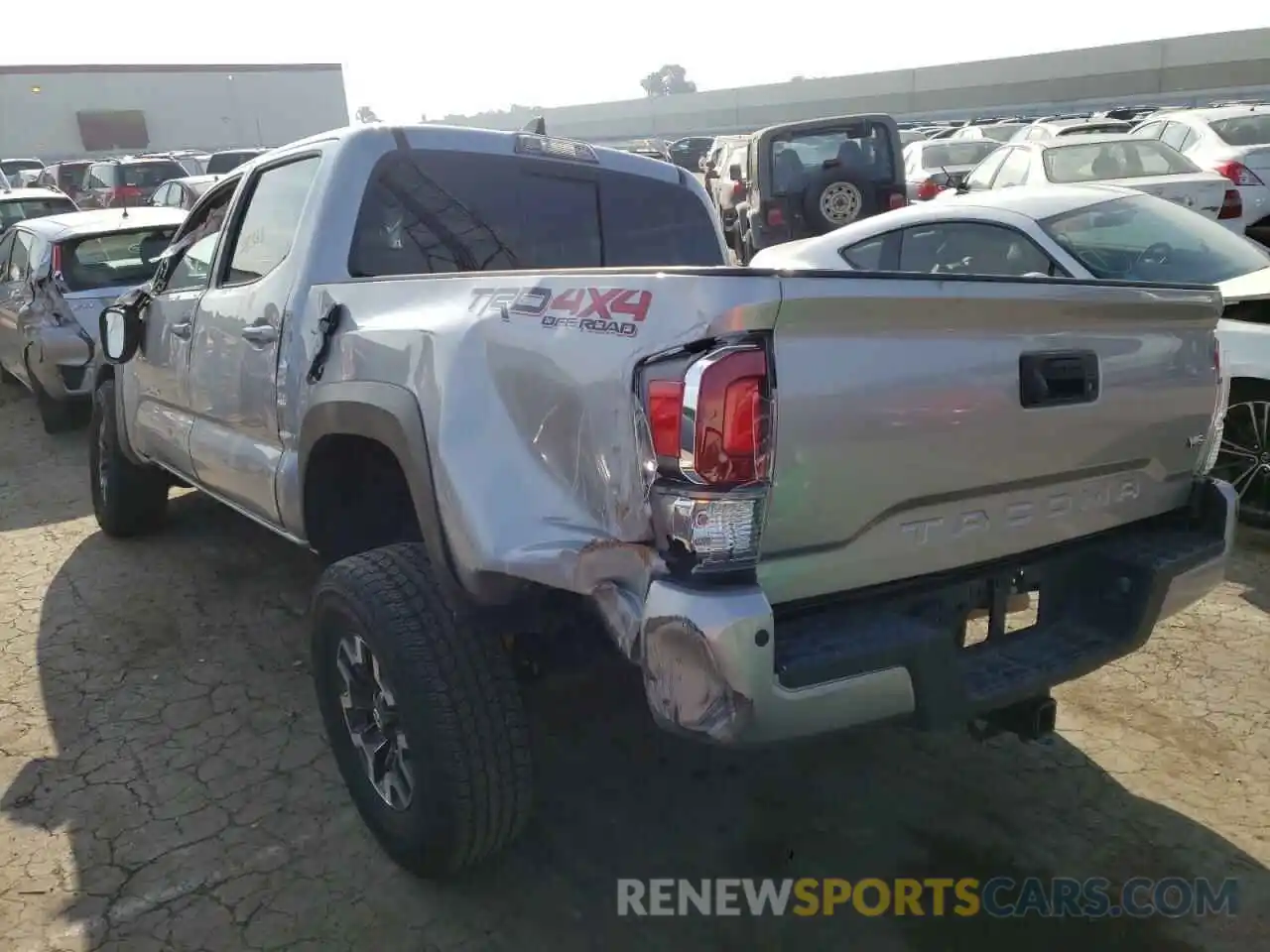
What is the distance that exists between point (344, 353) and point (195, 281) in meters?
1.66

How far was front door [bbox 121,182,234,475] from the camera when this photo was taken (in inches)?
167

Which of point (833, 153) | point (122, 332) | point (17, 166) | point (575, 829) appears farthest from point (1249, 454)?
point (17, 166)

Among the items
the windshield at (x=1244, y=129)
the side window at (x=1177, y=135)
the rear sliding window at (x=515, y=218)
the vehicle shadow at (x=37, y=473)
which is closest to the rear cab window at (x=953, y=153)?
the side window at (x=1177, y=135)

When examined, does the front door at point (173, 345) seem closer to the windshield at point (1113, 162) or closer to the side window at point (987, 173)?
the windshield at point (1113, 162)

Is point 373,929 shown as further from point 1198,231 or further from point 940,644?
point 1198,231

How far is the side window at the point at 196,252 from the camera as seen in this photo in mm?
4246

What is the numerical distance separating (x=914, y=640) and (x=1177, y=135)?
507 inches

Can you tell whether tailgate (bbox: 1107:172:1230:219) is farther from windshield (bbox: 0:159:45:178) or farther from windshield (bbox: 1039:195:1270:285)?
windshield (bbox: 0:159:45:178)

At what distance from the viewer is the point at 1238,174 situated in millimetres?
9992

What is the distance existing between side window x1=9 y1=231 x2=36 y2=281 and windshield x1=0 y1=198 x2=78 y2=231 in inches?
183

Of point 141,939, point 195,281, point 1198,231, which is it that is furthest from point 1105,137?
point 141,939

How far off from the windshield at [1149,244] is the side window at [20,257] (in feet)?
23.5

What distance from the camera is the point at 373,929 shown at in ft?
8.69

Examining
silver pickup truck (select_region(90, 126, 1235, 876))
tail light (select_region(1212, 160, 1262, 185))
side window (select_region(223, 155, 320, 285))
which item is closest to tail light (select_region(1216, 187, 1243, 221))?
tail light (select_region(1212, 160, 1262, 185))
